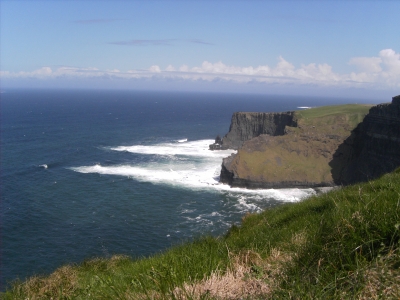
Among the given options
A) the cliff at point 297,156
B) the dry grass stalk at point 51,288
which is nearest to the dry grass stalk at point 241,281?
the dry grass stalk at point 51,288

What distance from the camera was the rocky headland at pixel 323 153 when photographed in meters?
49.7

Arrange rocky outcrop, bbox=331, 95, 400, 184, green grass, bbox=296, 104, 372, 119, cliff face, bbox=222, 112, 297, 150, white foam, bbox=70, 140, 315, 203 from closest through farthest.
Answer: rocky outcrop, bbox=331, 95, 400, 184 → white foam, bbox=70, 140, 315, 203 → green grass, bbox=296, 104, 372, 119 → cliff face, bbox=222, 112, 297, 150

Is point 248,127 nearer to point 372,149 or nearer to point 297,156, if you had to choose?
point 297,156

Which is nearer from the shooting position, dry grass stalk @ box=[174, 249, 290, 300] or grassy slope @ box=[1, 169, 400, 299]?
grassy slope @ box=[1, 169, 400, 299]

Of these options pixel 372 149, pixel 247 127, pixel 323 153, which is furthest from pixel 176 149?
pixel 372 149

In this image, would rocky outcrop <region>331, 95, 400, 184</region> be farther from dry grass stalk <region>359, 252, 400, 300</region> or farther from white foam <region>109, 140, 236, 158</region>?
dry grass stalk <region>359, 252, 400, 300</region>

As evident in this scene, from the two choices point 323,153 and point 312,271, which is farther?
point 323,153

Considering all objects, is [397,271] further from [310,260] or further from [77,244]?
[77,244]

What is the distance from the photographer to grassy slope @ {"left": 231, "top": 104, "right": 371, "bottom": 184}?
5219 centimetres

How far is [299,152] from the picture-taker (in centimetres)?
5616

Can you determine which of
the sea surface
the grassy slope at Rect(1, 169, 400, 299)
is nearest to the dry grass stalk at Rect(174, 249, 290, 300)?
the grassy slope at Rect(1, 169, 400, 299)

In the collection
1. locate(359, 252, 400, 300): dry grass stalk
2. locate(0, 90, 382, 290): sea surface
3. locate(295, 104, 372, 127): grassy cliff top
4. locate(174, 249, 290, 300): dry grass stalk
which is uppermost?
locate(295, 104, 372, 127): grassy cliff top

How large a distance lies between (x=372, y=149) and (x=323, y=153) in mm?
7011

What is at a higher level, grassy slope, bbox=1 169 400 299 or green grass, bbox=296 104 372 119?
green grass, bbox=296 104 372 119
